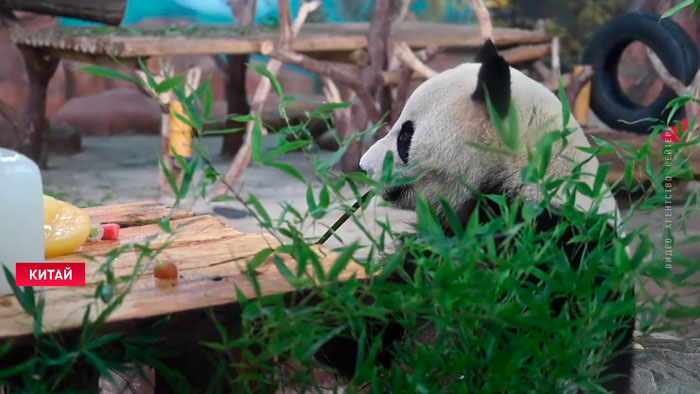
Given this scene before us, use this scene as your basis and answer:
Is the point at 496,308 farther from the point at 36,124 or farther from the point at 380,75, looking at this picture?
the point at 36,124

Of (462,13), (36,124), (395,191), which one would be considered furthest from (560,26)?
(395,191)

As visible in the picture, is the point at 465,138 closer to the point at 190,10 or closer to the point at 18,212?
the point at 18,212

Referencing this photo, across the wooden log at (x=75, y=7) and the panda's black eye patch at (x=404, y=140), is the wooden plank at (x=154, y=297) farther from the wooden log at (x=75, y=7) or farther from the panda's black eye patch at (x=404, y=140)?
the wooden log at (x=75, y=7)

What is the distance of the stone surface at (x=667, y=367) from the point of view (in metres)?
2.11

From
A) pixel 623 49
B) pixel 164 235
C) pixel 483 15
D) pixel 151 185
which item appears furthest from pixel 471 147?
pixel 623 49

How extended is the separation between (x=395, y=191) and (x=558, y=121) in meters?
0.39

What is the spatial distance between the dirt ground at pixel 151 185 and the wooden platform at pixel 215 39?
83 cm

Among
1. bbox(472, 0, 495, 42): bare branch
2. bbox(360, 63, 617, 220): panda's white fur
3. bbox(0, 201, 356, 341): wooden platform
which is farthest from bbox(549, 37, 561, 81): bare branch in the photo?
bbox(0, 201, 356, 341): wooden platform

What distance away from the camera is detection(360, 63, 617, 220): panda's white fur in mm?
1544

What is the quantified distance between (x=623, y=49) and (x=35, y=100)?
396cm

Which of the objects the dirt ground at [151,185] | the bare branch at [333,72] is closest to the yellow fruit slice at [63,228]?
the dirt ground at [151,185]

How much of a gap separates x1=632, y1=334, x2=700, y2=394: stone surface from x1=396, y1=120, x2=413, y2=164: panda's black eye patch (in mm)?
758

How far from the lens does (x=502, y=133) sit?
3.63 ft

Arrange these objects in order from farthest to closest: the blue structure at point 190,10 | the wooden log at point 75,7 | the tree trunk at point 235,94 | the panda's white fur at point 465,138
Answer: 1. the blue structure at point 190,10
2. the tree trunk at point 235,94
3. the wooden log at point 75,7
4. the panda's white fur at point 465,138
